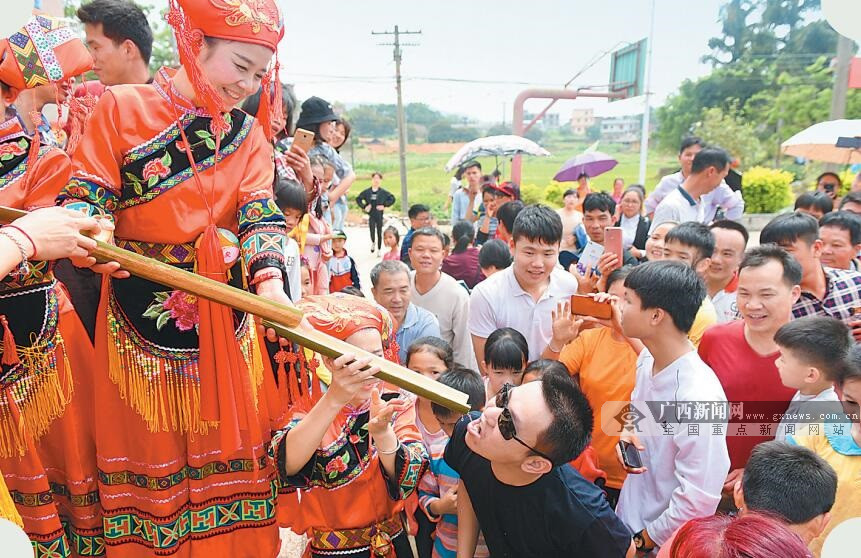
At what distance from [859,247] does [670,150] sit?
4106 cm

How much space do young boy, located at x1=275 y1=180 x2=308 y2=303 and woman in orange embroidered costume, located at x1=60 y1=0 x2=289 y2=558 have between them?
4.02ft

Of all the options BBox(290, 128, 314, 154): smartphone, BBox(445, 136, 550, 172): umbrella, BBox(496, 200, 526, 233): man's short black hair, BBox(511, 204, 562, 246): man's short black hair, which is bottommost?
BBox(496, 200, 526, 233): man's short black hair

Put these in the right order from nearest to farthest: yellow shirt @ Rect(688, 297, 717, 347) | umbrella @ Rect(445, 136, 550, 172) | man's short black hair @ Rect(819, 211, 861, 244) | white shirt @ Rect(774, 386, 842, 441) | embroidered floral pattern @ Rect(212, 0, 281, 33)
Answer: embroidered floral pattern @ Rect(212, 0, 281, 33) → white shirt @ Rect(774, 386, 842, 441) → yellow shirt @ Rect(688, 297, 717, 347) → man's short black hair @ Rect(819, 211, 861, 244) → umbrella @ Rect(445, 136, 550, 172)

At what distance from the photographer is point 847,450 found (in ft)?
7.09

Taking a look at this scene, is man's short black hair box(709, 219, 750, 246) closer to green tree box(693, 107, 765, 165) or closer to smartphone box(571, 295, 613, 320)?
smartphone box(571, 295, 613, 320)

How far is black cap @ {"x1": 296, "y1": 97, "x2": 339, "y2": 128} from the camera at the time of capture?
4562mm

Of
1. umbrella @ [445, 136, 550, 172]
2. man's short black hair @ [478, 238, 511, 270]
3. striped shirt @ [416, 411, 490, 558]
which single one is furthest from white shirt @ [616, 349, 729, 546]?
umbrella @ [445, 136, 550, 172]

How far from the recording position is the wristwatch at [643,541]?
2361mm

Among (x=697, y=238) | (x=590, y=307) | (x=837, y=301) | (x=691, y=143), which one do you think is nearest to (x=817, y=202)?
(x=691, y=143)

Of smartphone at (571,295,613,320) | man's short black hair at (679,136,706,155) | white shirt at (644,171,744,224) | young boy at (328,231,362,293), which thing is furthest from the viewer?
man's short black hair at (679,136,706,155)

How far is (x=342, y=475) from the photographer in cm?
206

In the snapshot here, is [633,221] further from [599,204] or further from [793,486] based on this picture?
[793,486]

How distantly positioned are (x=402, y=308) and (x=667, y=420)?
1793mm

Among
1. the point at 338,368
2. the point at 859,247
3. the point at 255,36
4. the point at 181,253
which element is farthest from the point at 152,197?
the point at 859,247
